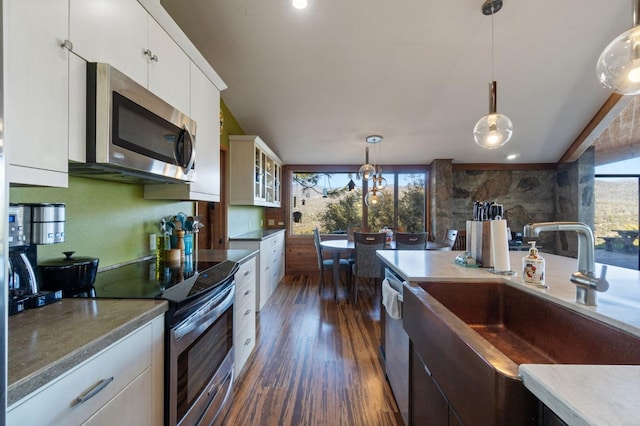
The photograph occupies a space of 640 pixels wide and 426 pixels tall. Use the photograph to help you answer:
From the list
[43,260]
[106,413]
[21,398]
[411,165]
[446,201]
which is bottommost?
[106,413]

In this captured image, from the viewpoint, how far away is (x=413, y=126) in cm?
399

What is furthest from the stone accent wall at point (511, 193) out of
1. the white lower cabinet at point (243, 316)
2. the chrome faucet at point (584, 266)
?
the chrome faucet at point (584, 266)

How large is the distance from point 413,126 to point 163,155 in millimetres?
3572

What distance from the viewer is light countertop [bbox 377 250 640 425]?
418 millimetres

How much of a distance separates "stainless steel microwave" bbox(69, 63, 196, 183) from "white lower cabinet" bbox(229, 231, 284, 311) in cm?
178

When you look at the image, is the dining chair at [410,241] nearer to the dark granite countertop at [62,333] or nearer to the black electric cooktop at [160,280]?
the black electric cooktop at [160,280]

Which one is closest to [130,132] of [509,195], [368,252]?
[368,252]

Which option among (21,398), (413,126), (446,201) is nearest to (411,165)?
(446,201)

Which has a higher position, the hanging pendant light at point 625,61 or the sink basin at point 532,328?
the hanging pendant light at point 625,61

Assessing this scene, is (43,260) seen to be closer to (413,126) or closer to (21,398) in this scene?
(21,398)

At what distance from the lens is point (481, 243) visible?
1604 millimetres

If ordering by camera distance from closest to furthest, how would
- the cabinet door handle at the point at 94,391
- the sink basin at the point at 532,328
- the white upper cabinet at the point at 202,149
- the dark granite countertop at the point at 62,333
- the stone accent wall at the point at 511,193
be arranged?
the dark granite countertop at the point at 62,333 → the cabinet door handle at the point at 94,391 → the sink basin at the point at 532,328 → the white upper cabinet at the point at 202,149 → the stone accent wall at the point at 511,193

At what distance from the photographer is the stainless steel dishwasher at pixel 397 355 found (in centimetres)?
143

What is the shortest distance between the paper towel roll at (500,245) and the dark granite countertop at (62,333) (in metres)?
1.65
